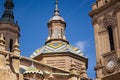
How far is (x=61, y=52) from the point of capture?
3634 centimetres

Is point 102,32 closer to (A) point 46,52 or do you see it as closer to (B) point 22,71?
(A) point 46,52

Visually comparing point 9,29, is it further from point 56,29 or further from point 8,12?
point 56,29

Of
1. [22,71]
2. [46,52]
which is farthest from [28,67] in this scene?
[46,52]

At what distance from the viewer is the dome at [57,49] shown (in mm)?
36638

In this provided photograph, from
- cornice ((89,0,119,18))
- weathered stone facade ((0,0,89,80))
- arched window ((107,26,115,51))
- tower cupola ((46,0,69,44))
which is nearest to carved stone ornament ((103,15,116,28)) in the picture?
arched window ((107,26,115,51))

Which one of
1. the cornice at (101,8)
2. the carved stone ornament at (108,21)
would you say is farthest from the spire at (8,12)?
the carved stone ornament at (108,21)

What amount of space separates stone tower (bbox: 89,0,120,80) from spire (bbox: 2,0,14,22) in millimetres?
8693

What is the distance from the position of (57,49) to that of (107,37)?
5.86 metres

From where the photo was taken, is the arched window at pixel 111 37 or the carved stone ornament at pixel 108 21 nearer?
the arched window at pixel 111 37

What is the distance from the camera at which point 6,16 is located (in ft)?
125

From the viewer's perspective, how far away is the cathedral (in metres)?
27.7

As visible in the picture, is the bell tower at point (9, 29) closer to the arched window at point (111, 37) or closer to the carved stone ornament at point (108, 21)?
the carved stone ornament at point (108, 21)

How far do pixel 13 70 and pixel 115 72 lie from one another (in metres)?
9.17

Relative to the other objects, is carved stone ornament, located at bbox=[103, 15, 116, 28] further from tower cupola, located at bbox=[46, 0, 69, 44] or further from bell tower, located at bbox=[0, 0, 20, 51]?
bell tower, located at bbox=[0, 0, 20, 51]
